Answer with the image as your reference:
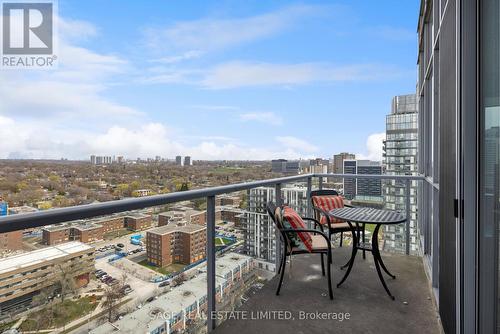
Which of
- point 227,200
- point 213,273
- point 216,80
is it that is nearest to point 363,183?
point 227,200

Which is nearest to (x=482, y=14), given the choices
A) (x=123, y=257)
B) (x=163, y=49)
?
(x=123, y=257)

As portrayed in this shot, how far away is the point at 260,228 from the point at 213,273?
1000 millimetres

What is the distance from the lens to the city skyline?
965 centimetres

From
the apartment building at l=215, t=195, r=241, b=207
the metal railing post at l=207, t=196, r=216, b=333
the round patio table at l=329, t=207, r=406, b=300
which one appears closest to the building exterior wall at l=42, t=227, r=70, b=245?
the metal railing post at l=207, t=196, r=216, b=333

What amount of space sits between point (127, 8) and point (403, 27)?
11.1m

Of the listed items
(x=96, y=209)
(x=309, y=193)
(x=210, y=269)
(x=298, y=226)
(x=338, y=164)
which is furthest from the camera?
(x=338, y=164)

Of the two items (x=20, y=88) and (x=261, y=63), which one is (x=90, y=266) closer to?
(x=20, y=88)

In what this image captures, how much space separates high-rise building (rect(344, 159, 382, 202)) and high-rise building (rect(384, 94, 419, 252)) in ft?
0.48

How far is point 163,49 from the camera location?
1605 centimetres

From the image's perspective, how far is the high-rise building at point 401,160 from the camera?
460cm

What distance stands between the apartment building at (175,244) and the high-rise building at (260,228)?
801 millimetres

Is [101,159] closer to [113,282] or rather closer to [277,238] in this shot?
[277,238]

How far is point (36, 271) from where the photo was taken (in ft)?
3.89

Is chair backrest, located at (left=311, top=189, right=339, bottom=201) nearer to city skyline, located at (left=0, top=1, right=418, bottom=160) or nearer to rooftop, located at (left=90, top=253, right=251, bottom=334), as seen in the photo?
city skyline, located at (left=0, top=1, right=418, bottom=160)
